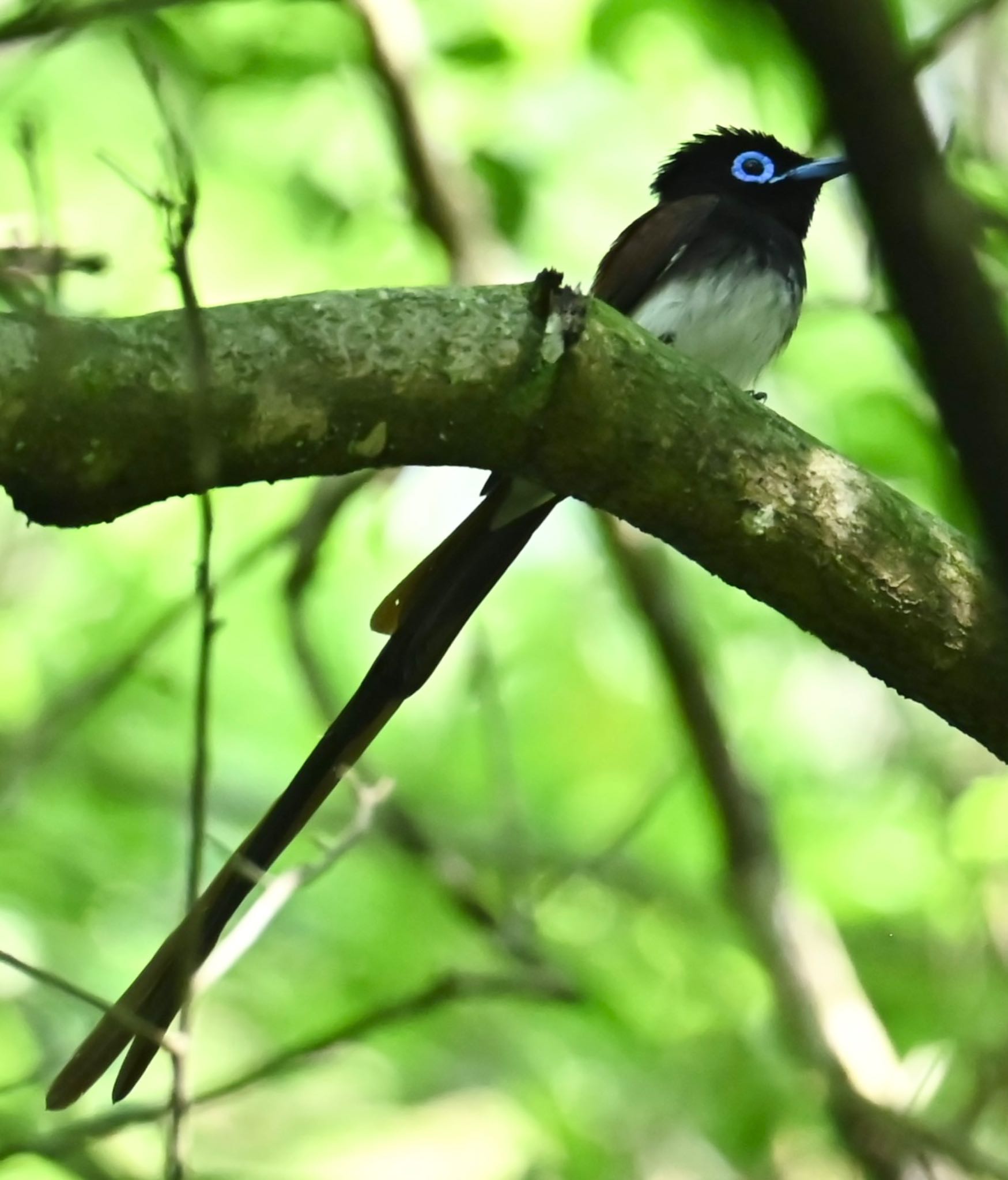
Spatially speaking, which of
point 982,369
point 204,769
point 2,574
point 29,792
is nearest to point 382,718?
point 204,769

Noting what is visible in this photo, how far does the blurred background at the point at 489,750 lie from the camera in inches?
151

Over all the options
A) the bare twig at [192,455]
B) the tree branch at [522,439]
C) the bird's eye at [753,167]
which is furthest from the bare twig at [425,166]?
the bare twig at [192,455]

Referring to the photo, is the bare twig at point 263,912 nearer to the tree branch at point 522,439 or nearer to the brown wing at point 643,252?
the tree branch at point 522,439

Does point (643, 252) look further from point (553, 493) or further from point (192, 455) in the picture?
point (192, 455)

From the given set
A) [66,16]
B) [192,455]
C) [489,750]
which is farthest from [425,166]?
[192,455]

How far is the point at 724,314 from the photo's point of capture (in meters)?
3.73

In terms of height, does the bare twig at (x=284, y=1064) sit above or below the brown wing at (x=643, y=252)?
below

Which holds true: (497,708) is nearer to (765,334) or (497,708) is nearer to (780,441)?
(765,334)

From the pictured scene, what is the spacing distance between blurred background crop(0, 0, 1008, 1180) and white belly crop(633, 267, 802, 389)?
294 millimetres

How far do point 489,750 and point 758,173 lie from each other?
6.16ft

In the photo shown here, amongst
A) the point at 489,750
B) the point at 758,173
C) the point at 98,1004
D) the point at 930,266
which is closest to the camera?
the point at 930,266

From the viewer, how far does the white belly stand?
373 cm

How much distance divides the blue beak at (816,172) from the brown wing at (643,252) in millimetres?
427

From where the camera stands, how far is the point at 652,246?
3863mm
